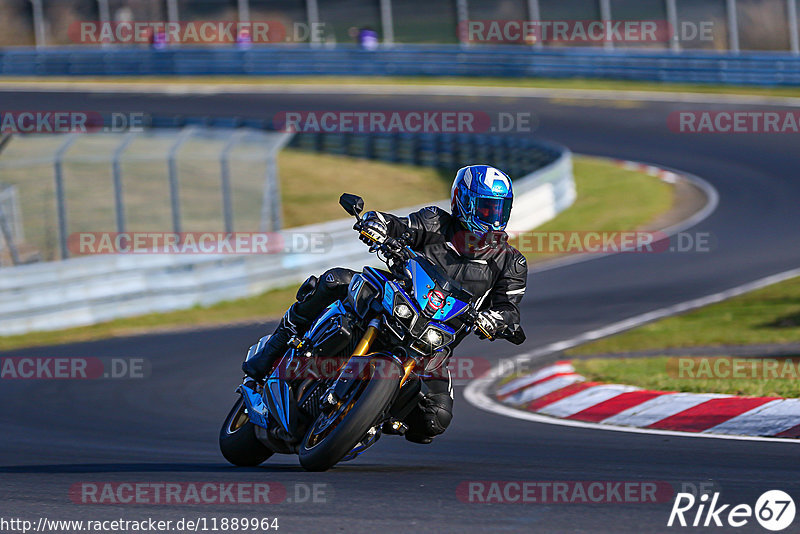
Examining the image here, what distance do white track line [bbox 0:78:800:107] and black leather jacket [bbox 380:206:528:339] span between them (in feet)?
92.3

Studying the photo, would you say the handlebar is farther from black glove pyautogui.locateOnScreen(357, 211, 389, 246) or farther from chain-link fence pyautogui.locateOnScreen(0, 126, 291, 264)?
chain-link fence pyautogui.locateOnScreen(0, 126, 291, 264)

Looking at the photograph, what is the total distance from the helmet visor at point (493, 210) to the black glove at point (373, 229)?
1.86 feet

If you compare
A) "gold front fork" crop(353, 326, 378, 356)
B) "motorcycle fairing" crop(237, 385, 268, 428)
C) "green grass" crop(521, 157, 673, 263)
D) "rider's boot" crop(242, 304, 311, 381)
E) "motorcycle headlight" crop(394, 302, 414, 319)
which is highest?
"motorcycle headlight" crop(394, 302, 414, 319)

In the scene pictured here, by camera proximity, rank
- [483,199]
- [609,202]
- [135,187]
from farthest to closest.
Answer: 1. [609,202]
2. [135,187]
3. [483,199]

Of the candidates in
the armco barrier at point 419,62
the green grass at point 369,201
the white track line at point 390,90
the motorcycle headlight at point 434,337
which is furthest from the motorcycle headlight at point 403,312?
the armco barrier at point 419,62

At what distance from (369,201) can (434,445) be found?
1829 cm

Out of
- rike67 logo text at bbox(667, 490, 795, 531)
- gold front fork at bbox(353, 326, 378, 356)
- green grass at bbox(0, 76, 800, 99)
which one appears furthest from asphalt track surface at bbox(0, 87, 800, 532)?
green grass at bbox(0, 76, 800, 99)

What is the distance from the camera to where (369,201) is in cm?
2664

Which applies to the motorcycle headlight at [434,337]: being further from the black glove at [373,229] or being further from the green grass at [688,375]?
the green grass at [688,375]

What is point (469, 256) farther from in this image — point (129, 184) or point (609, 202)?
point (609, 202)

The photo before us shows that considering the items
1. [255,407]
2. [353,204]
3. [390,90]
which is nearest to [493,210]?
[353,204]

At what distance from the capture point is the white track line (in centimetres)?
3497

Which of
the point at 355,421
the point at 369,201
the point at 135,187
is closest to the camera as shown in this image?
the point at 355,421

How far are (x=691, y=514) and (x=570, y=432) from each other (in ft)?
11.3
